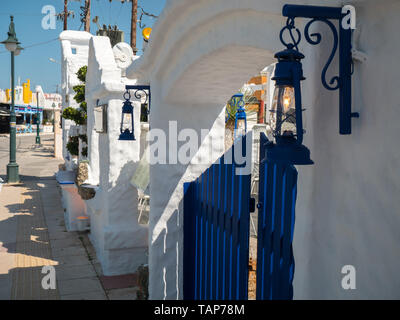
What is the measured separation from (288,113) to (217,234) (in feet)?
6.46

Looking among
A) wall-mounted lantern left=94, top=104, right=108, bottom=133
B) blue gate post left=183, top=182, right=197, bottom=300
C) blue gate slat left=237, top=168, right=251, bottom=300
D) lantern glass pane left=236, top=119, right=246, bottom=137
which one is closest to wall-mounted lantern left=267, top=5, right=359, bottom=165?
blue gate slat left=237, top=168, right=251, bottom=300

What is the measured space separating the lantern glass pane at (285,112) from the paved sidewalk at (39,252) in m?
4.14

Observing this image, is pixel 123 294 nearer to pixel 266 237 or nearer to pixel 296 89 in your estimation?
pixel 266 237

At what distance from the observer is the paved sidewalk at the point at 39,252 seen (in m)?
5.21

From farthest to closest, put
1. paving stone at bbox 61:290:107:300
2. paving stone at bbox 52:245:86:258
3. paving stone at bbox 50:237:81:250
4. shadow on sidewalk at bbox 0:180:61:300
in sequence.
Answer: paving stone at bbox 50:237:81:250 → paving stone at bbox 52:245:86:258 → shadow on sidewalk at bbox 0:180:61:300 → paving stone at bbox 61:290:107:300

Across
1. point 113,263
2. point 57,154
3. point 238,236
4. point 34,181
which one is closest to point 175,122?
point 238,236

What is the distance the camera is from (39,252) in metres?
6.70

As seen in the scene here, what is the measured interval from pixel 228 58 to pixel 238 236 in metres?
1.42

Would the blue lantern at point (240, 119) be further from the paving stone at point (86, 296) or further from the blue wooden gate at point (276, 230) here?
the blue wooden gate at point (276, 230)

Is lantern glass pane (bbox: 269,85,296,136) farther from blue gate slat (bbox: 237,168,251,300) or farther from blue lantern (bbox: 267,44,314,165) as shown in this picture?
blue gate slat (bbox: 237,168,251,300)

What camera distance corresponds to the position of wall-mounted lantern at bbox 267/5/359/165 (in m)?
1.67

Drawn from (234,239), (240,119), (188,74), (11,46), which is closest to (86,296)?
(234,239)

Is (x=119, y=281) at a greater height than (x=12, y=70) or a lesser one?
lesser
